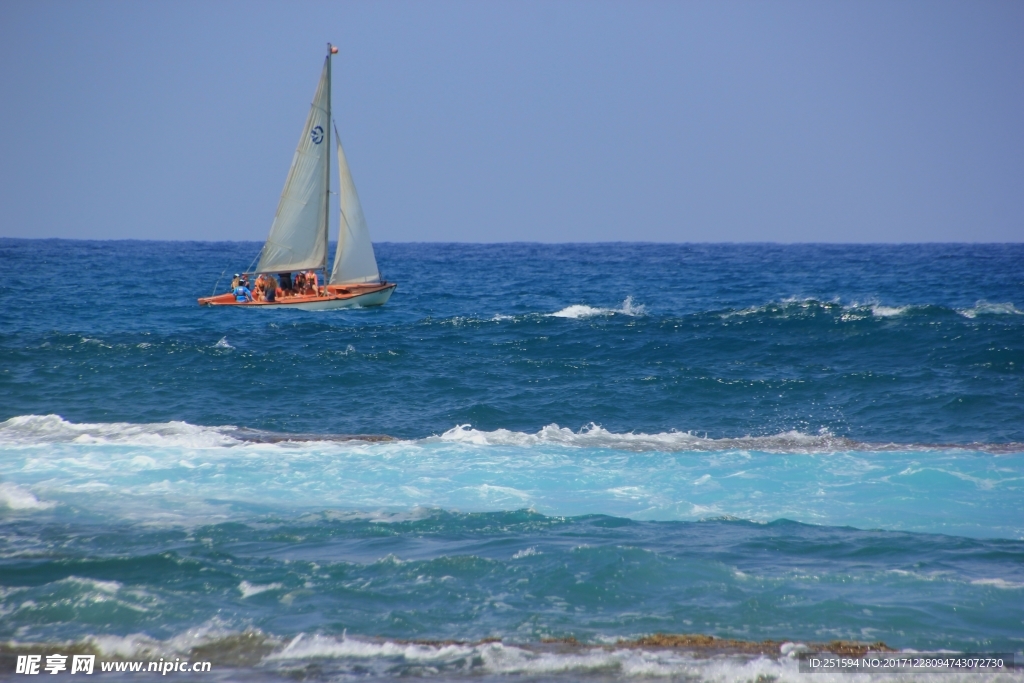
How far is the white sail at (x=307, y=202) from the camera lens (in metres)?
30.5

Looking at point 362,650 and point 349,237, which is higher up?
point 349,237

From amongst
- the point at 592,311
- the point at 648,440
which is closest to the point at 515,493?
the point at 648,440

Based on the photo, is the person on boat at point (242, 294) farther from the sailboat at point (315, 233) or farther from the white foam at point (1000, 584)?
the white foam at point (1000, 584)

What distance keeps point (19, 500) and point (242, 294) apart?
2039 centimetres

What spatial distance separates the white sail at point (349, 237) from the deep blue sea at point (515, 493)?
18.7 ft

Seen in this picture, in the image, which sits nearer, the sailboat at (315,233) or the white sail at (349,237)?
the sailboat at (315,233)

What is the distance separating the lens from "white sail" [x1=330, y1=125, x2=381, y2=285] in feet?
102

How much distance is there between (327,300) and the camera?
1168 inches

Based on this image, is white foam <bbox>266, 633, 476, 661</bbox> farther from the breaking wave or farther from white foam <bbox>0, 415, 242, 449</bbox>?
white foam <bbox>0, 415, 242, 449</bbox>

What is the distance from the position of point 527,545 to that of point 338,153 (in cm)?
2510

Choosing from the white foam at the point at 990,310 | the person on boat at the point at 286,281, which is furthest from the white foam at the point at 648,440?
the person on boat at the point at 286,281

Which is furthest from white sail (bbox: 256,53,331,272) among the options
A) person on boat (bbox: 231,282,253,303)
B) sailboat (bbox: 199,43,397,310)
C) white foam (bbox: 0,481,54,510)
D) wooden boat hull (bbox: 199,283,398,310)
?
white foam (bbox: 0,481,54,510)

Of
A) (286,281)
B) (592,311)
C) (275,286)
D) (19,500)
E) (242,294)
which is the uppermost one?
(286,281)

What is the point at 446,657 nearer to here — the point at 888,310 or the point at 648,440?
the point at 648,440
